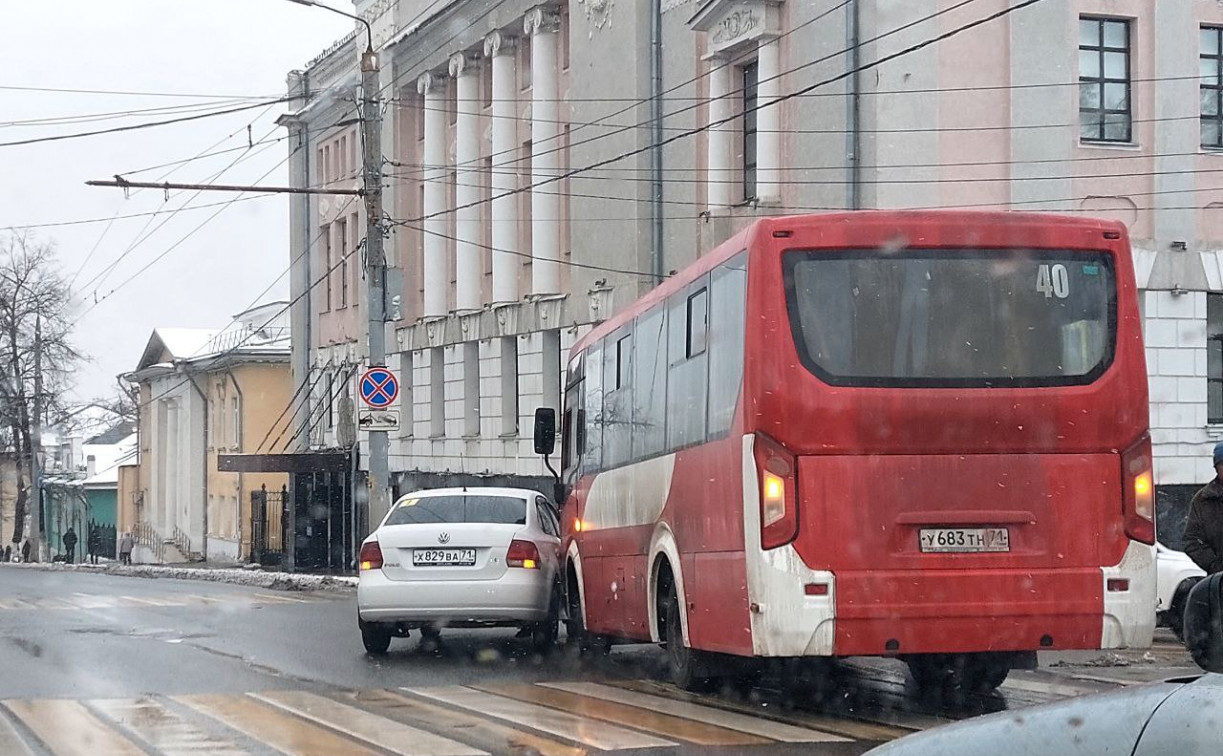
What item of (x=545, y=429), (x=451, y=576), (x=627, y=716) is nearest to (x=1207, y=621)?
(x=627, y=716)

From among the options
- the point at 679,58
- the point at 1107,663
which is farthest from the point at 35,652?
the point at 679,58

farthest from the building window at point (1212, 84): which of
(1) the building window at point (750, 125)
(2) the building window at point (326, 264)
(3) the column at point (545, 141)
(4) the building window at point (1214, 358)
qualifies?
(2) the building window at point (326, 264)

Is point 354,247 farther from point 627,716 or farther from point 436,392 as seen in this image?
point 627,716

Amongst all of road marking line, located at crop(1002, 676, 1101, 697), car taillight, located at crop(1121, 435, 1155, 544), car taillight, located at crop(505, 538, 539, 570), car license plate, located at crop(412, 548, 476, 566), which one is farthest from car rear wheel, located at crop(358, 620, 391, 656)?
car taillight, located at crop(1121, 435, 1155, 544)

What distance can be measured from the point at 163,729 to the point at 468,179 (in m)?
32.5

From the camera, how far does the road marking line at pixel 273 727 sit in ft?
30.8

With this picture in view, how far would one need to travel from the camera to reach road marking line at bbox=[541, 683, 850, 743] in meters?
9.76

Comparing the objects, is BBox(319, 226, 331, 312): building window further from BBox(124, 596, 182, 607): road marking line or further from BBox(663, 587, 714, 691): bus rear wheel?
BBox(663, 587, 714, 691): bus rear wheel

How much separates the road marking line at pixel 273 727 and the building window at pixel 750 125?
18.5 meters

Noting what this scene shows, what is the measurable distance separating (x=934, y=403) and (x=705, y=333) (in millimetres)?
1761

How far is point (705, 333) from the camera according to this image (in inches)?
456

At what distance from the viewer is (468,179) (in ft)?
138

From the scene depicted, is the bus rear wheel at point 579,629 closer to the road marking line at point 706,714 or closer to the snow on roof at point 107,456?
the road marking line at point 706,714

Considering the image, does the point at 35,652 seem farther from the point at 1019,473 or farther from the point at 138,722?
the point at 1019,473
